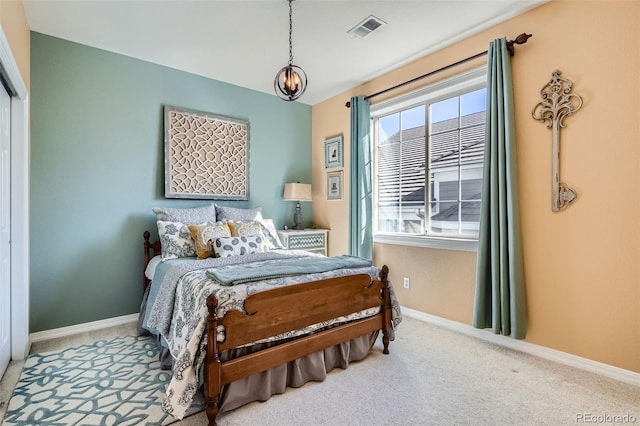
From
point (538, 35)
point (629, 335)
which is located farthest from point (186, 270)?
point (538, 35)

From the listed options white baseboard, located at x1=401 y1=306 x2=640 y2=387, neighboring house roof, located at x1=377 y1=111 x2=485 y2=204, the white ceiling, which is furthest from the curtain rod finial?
white baseboard, located at x1=401 y1=306 x2=640 y2=387

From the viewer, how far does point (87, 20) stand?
8.68ft

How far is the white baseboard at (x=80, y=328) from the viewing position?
2811 millimetres

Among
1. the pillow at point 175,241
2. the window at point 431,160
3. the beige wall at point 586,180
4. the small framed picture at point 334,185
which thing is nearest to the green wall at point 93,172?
the pillow at point 175,241

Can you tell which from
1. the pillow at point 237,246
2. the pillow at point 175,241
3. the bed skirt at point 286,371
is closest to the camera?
the bed skirt at point 286,371

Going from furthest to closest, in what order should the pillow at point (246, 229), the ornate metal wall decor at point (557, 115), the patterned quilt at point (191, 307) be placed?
the pillow at point (246, 229) < the ornate metal wall decor at point (557, 115) < the patterned quilt at point (191, 307)

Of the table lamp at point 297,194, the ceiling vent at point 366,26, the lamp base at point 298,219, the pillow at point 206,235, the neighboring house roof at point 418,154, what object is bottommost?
the pillow at point 206,235

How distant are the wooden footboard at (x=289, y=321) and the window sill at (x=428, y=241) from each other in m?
0.91

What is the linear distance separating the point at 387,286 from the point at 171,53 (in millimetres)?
3006

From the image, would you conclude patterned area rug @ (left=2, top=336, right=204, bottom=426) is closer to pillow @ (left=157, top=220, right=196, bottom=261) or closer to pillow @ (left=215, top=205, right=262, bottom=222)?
pillow @ (left=157, top=220, right=196, bottom=261)

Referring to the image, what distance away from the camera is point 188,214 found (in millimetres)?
3299

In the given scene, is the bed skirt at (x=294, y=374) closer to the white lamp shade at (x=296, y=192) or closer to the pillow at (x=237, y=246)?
the pillow at (x=237, y=246)

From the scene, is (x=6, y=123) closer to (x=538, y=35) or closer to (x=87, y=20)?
(x=87, y=20)

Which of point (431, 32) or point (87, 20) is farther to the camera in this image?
point (431, 32)
